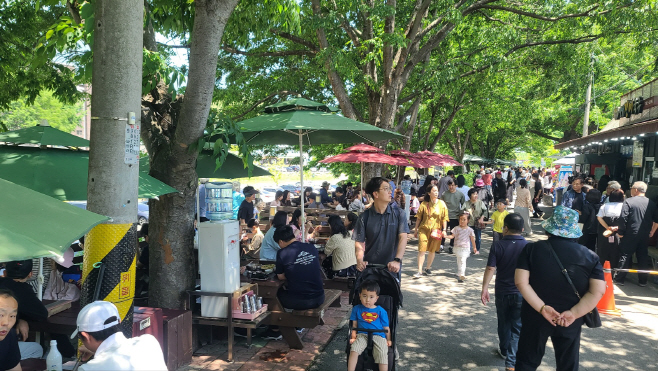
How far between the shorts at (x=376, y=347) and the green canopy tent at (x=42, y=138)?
450cm

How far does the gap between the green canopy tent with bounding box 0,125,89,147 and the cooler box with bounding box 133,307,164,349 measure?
2.74 metres

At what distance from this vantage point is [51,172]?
18.7 ft

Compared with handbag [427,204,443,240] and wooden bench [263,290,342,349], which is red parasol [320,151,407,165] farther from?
wooden bench [263,290,342,349]

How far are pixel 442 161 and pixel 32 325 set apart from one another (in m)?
14.7

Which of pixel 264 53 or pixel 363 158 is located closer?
pixel 363 158

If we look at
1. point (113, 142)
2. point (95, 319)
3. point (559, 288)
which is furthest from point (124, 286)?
point (559, 288)

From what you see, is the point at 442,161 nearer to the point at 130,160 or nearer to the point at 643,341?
the point at 643,341

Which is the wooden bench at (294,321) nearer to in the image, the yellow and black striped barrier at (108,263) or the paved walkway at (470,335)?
the paved walkway at (470,335)

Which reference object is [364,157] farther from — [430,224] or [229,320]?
[229,320]

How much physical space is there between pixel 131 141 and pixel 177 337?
8.61 ft

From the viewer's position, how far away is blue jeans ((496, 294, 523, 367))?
521cm

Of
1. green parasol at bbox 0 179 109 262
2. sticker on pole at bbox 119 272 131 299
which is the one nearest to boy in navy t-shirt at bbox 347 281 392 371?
sticker on pole at bbox 119 272 131 299

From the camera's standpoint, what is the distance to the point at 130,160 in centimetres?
345

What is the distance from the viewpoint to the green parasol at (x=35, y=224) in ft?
7.25
